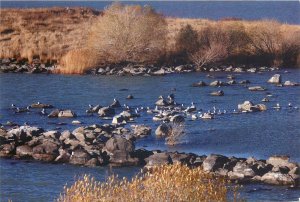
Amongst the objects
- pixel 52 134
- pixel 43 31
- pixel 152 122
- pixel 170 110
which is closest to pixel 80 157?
pixel 52 134

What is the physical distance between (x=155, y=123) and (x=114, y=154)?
3.52 meters

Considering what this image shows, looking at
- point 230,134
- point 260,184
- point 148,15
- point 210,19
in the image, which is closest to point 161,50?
point 148,15

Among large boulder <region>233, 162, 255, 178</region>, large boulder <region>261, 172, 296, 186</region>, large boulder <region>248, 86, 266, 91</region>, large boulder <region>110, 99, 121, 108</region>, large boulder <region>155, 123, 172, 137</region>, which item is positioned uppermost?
large boulder <region>248, 86, 266, 91</region>

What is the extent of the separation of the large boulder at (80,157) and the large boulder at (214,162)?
2464 millimetres

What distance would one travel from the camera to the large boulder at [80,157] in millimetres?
15914

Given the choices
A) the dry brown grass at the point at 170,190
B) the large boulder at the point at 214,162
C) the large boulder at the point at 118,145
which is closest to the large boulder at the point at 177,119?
the large boulder at the point at 118,145

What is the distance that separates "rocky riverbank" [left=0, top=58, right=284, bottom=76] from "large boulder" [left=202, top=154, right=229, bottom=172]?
500 inches

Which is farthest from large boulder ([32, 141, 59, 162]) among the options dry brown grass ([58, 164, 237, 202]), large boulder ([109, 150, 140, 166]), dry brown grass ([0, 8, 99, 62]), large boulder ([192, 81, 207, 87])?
dry brown grass ([0, 8, 99, 62])

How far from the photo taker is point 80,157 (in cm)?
1602

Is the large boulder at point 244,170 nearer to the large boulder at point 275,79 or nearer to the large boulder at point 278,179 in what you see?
the large boulder at point 278,179

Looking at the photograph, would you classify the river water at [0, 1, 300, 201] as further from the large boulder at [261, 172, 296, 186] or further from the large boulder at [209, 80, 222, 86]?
the large boulder at [209, 80, 222, 86]

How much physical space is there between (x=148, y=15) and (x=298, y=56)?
597cm

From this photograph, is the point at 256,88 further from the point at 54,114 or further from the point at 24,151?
the point at 24,151

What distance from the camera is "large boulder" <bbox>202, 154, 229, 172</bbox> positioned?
15053 millimetres
